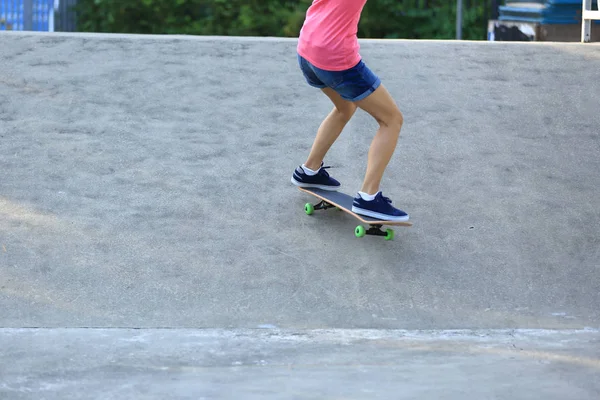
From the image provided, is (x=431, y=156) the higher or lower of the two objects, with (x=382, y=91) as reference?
lower

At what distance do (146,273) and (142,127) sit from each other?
6.76 feet

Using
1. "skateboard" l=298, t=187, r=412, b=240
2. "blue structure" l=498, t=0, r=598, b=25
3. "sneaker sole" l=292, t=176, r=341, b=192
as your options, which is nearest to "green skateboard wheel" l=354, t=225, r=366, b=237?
"skateboard" l=298, t=187, r=412, b=240

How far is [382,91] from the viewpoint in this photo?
17.7 feet

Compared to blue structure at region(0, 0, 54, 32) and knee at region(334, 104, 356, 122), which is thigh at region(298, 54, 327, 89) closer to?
knee at region(334, 104, 356, 122)

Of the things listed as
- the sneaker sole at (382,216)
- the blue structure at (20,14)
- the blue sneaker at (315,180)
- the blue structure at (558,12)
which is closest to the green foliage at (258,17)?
the blue structure at (20,14)

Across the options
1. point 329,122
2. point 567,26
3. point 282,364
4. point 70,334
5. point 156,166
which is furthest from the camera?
point 567,26

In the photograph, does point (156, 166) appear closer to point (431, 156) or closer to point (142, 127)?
point (142, 127)

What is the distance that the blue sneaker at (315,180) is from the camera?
6000 millimetres

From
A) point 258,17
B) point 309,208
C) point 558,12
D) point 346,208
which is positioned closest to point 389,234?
point 346,208

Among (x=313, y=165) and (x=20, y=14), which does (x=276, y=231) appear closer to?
(x=313, y=165)

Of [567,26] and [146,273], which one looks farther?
[567,26]

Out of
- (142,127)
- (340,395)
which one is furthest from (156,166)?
(340,395)

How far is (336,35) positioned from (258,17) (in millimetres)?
12366

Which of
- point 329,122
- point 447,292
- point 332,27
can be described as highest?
point 332,27
